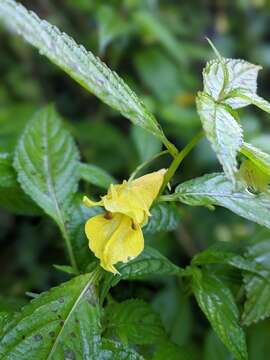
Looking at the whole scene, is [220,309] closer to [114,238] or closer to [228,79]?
[114,238]

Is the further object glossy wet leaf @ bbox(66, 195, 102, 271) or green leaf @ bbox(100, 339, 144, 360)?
glossy wet leaf @ bbox(66, 195, 102, 271)

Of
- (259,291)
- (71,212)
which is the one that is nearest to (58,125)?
(71,212)

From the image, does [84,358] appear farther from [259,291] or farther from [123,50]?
[123,50]

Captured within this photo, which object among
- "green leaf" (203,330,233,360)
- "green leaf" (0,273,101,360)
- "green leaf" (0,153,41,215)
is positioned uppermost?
"green leaf" (0,153,41,215)

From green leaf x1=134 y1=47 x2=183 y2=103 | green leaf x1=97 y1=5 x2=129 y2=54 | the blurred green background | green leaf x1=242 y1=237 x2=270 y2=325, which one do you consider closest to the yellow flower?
green leaf x1=242 y1=237 x2=270 y2=325

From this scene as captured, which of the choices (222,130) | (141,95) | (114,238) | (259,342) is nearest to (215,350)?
(259,342)

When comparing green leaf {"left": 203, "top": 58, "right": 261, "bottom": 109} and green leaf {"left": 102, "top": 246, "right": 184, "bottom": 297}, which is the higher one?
green leaf {"left": 203, "top": 58, "right": 261, "bottom": 109}

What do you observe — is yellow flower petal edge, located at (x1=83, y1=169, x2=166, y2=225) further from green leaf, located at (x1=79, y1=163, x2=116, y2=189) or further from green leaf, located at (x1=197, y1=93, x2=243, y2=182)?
green leaf, located at (x1=79, y1=163, x2=116, y2=189)

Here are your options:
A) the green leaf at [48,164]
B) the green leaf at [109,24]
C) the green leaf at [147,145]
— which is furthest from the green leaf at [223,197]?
the green leaf at [109,24]
